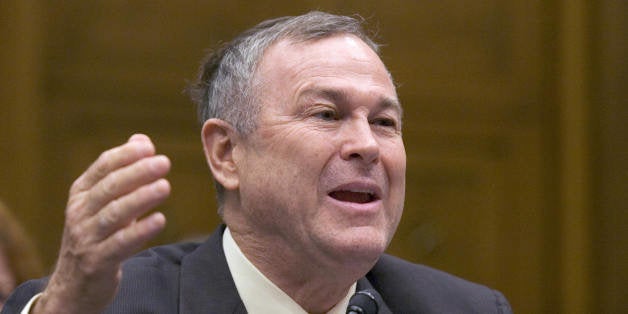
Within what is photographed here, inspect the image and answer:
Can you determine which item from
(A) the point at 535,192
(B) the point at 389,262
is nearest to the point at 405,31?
(A) the point at 535,192

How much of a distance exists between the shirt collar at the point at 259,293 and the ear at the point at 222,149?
0.17 m

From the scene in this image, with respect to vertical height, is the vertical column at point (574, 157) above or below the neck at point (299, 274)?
below

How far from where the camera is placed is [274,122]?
6.36ft

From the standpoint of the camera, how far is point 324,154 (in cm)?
186

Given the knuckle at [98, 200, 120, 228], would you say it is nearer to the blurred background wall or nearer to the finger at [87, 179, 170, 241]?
the finger at [87, 179, 170, 241]

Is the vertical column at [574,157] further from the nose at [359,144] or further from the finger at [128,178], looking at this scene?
the finger at [128,178]

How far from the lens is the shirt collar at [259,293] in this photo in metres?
1.95

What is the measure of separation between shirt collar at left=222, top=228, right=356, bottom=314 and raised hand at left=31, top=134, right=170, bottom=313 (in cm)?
51

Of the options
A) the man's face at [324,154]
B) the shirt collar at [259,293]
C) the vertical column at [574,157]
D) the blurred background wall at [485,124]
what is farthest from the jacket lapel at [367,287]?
the vertical column at [574,157]

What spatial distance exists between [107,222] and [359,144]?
659 mm

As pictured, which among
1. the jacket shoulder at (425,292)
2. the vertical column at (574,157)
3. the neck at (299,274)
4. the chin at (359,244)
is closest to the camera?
the chin at (359,244)

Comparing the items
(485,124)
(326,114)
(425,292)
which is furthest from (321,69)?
(485,124)

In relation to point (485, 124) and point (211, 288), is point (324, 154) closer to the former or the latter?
point (211, 288)

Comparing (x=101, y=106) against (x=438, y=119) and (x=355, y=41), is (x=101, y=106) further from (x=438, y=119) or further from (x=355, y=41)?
(x=355, y=41)
